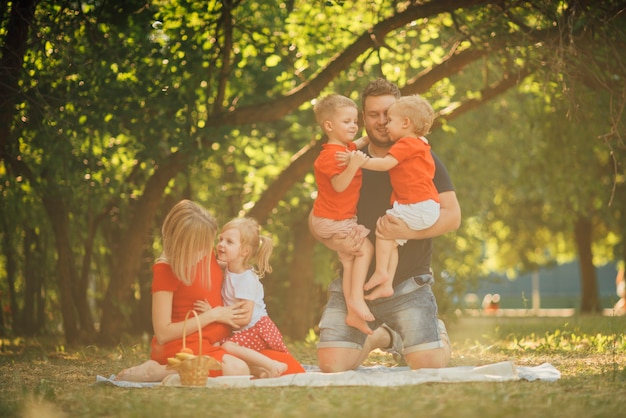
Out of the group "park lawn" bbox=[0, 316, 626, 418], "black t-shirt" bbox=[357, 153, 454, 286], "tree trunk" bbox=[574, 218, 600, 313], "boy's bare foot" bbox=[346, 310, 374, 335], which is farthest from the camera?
"tree trunk" bbox=[574, 218, 600, 313]

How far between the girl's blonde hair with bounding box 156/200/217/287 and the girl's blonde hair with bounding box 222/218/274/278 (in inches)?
7.8

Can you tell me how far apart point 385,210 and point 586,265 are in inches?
714

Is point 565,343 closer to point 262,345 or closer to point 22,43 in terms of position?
point 262,345

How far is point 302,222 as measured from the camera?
12219 mm

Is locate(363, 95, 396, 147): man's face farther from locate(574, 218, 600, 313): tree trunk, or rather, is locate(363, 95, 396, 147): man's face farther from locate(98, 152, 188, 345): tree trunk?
locate(574, 218, 600, 313): tree trunk

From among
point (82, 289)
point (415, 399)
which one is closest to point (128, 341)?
point (82, 289)

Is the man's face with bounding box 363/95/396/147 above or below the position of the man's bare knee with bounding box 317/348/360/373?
above

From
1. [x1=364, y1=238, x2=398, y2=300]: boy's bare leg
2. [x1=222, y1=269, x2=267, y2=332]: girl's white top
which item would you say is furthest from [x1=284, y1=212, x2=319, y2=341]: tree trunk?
[x1=364, y1=238, x2=398, y2=300]: boy's bare leg

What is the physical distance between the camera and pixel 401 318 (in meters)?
6.39

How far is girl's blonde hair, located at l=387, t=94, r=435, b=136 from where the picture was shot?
20.1 ft

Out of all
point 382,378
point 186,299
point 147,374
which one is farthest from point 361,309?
point 147,374

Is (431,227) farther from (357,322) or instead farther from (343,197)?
(357,322)

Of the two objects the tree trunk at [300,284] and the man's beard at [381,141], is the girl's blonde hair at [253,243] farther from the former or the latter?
the tree trunk at [300,284]

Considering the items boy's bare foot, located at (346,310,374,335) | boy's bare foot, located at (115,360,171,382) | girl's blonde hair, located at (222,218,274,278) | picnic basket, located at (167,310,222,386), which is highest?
girl's blonde hair, located at (222,218,274,278)
